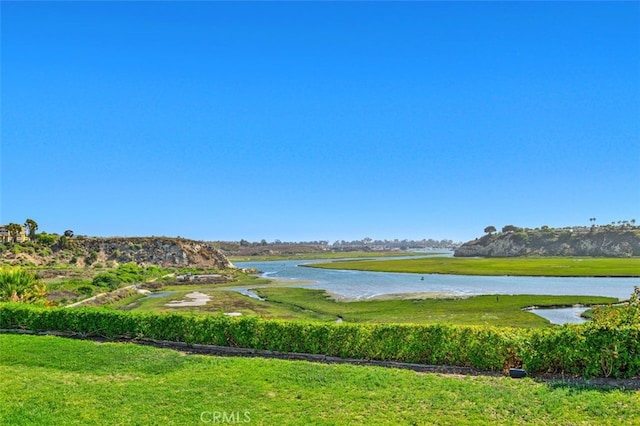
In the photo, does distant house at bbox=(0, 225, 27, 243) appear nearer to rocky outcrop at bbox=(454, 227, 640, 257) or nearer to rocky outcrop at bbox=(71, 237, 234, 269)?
A: rocky outcrop at bbox=(71, 237, 234, 269)

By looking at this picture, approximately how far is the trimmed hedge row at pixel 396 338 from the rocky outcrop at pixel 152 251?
3442 inches

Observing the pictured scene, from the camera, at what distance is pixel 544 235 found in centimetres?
17325

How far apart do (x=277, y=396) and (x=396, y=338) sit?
5111 mm

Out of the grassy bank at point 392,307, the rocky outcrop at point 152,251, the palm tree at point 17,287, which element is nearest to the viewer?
the palm tree at point 17,287

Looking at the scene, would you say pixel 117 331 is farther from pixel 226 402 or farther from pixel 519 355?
pixel 519 355

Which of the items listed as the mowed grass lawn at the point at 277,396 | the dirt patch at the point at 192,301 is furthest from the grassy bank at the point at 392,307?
the mowed grass lawn at the point at 277,396

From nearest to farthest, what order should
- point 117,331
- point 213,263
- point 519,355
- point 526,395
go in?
1. point 526,395
2. point 519,355
3. point 117,331
4. point 213,263

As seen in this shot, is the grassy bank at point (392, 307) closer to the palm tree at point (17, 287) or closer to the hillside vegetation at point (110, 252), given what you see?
the palm tree at point (17, 287)

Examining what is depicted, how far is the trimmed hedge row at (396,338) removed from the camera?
11602mm

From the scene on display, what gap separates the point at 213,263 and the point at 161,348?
95952 millimetres

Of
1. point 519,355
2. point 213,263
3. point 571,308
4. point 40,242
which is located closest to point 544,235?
point 213,263

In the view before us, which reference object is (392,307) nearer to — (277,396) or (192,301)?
(192,301)

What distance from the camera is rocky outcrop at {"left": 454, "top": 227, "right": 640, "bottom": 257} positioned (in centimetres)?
13875

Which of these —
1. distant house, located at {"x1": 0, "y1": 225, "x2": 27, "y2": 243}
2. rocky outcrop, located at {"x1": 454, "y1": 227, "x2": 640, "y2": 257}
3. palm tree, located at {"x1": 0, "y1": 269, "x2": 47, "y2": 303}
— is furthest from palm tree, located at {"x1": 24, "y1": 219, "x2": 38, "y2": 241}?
rocky outcrop, located at {"x1": 454, "y1": 227, "x2": 640, "y2": 257}
